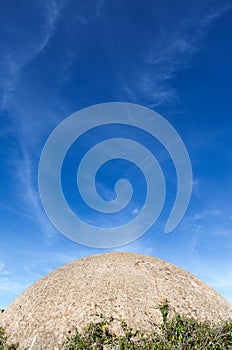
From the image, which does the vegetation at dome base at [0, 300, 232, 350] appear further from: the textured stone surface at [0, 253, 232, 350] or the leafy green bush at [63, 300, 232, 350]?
the textured stone surface at [0, 253, 232, 350]

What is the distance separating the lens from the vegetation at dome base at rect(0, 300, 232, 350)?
9.97m

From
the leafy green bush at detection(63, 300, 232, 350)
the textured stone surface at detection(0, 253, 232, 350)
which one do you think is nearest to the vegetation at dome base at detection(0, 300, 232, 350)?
the leafy green bush at detection(63, 300, 232, 350)

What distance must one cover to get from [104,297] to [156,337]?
207 cm

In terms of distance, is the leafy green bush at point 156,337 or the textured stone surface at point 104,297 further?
the textured stone surface at point 104,297

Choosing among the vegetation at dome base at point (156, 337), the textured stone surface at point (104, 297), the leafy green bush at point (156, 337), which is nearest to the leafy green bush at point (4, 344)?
the vegetation at dome base at point (156, 337)

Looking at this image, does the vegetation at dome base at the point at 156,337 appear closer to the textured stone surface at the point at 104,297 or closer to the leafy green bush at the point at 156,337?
the leafy green bush at the point at 156,337

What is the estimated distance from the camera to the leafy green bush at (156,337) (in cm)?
996

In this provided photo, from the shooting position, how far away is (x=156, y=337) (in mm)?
10195

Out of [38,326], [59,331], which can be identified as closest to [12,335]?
[38,326]

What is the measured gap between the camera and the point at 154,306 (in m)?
11.2

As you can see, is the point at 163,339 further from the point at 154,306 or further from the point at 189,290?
the point at 189,290

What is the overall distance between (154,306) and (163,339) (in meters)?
1.27

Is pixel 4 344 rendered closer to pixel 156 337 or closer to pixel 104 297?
pixel 104 297

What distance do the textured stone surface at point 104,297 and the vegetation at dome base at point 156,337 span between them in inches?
11.2
